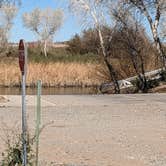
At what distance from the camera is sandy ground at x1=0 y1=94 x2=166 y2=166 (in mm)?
11266

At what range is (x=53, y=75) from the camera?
48812 mm

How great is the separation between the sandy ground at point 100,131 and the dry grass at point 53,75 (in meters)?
21.6

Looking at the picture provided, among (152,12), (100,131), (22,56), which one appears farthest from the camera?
(152,12)

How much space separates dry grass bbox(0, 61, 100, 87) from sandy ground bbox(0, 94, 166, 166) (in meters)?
21.6

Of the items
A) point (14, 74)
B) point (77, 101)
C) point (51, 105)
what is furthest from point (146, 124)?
point (14, 74)

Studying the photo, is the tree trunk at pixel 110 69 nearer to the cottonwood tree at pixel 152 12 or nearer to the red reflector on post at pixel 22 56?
the cottonwood tree at pixel 152 12

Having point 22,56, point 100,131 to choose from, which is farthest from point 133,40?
point 22,56

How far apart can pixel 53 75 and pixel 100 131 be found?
111 feet

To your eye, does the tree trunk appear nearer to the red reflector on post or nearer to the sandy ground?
the sandy ground

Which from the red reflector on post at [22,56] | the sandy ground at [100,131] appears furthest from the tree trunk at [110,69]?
the red reflector on post at [22,56]

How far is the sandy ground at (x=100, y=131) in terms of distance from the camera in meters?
11.3

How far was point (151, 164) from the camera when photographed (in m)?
10.6

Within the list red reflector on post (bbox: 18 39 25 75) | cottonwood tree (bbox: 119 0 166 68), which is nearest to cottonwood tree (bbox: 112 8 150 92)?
cottonwood tree (bbox: 119 0 166 68)

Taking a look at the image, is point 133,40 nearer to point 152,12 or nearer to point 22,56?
point 152,12
